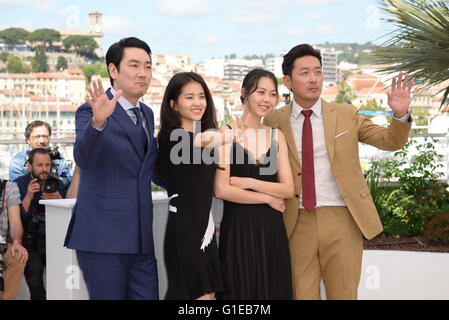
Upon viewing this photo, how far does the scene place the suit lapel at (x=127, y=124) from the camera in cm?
290

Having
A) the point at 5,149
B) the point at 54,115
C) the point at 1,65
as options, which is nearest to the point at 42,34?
the point at 1,65

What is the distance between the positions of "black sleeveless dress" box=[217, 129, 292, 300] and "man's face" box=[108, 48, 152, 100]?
485 millimetres

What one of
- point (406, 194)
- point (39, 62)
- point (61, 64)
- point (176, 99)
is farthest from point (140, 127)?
point (61, 64)

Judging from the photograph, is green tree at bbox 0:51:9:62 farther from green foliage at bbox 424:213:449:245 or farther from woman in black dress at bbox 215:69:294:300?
woman in black dress at bbox 215:69:294:300

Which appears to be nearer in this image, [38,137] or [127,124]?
[127,124]

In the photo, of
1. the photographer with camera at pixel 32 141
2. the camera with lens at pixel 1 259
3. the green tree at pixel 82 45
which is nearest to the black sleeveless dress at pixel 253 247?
the camera with lens at pixel 1 259

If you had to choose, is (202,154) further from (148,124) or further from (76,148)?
(76,148)

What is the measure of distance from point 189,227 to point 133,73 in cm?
68

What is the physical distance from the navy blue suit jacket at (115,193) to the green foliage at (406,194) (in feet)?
16.1

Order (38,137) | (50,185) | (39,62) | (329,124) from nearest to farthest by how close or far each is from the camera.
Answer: (329,124) → (50,185) → (38,137) → (39,62)

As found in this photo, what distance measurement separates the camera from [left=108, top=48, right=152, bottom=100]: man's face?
2959 mm

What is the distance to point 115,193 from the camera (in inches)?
113

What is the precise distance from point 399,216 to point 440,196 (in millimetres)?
659

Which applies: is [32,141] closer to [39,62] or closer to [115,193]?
[115,193]
